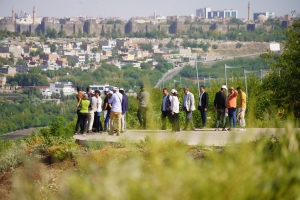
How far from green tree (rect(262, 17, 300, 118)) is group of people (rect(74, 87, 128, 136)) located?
7.19 ft

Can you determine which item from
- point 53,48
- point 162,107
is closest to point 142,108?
point 162,107

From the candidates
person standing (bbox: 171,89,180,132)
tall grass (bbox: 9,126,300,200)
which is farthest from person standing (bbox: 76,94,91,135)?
tall grass (bbox: 9,126,300,200)

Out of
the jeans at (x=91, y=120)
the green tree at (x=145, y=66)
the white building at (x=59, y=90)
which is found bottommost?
the white building at (x=59, y=90)

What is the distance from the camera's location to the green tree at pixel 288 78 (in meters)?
10.0

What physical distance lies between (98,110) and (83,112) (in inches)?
20.3

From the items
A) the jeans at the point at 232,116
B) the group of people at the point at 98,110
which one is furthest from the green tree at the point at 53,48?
the jeans at the point at 232,116

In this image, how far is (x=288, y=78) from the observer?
10234 mm

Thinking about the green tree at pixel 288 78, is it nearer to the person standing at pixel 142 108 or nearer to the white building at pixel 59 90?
the person standing at pixel 142 108

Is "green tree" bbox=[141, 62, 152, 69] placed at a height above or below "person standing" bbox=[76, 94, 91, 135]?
above

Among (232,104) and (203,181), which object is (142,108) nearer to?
(232,104)

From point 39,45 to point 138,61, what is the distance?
75.9 ft

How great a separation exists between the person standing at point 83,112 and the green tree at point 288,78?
2682 millimetres

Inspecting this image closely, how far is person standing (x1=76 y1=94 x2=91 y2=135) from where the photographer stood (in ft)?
37.4

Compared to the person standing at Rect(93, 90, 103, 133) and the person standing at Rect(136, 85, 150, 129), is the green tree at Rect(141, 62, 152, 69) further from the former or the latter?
the person standing at Rect(93, 90, 103, 133)
